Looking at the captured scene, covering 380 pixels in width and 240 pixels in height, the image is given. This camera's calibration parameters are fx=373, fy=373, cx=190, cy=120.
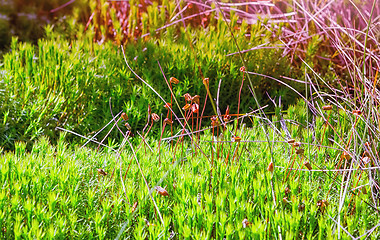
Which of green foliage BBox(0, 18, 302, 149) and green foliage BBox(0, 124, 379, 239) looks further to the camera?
green foliage BBox(0, 18, 302, 149)

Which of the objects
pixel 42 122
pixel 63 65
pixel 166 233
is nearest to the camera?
pixel 166 233

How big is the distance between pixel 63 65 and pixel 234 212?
221 cm

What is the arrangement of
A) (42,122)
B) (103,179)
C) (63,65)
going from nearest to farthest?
(103,179) → (42,122) → (63,65)

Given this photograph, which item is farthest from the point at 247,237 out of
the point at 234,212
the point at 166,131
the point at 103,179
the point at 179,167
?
the point at 166,131

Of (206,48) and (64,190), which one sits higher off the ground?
(206,48)

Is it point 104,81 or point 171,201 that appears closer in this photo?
point 171,201

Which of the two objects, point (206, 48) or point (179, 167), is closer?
point (179, 167)

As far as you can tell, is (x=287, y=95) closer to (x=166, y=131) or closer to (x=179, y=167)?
(x=166, y=131)

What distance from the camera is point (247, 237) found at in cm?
162

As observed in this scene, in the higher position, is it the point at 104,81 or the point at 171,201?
the point at 104,81

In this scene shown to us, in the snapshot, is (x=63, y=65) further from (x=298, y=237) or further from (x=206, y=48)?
(x=298, y=237)

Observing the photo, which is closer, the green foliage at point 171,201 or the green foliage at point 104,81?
the green foliage at point 171,201

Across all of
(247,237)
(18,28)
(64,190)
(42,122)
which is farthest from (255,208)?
(18,28)

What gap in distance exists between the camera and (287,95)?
12.1 feet
